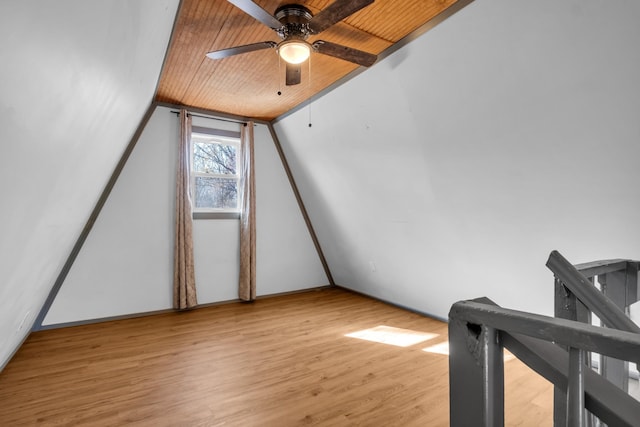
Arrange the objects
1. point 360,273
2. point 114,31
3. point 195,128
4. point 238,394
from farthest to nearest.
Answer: point 360,273
point 195,128
point 238,394
point 114,31

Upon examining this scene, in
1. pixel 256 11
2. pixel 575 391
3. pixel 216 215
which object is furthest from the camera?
pixel 216 215

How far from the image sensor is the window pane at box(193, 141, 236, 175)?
4273mm

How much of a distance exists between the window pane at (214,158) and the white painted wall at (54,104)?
189 cm

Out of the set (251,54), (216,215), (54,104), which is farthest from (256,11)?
(216,215)

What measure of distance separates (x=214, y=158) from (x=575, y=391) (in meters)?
4.41

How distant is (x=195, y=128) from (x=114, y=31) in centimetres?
298

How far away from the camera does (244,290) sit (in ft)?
14.3

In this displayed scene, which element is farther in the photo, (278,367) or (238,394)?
(278,367)

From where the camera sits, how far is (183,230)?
3.91 m

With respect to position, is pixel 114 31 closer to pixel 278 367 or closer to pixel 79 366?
pixel 278 367

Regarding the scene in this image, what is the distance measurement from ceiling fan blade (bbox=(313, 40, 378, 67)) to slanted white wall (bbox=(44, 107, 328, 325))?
2.61 metres

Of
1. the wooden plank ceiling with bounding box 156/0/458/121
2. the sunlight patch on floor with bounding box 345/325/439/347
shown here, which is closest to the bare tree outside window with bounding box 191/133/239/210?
the wooden plank ceiling with bounding box 156/0/458/121

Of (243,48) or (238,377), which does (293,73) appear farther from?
(238,377)

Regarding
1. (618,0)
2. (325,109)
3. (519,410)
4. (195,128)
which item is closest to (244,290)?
(195,128)
